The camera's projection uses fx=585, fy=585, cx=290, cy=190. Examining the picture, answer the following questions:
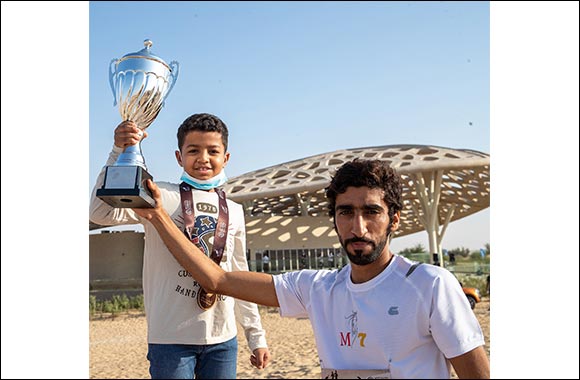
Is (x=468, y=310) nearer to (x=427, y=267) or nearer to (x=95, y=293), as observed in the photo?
(x=427, y=267)

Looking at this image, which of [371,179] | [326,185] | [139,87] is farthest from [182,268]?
[326,185]

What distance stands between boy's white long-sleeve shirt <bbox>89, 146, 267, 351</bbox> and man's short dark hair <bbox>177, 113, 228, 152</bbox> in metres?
0.26

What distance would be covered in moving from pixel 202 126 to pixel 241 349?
25.8ft

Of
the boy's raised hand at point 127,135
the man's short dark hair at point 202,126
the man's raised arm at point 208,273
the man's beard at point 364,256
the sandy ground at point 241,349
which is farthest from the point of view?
the sandy ground at point 241,349

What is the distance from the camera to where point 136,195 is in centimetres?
219

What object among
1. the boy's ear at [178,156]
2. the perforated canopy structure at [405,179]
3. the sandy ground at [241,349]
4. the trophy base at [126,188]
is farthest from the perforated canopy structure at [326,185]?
the trophy base at [126,188]

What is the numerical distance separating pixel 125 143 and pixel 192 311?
2.65 feet

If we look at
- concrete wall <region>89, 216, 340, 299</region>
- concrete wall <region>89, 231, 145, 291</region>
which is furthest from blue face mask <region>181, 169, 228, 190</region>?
concrete wall <region>89, 231, 145, 291</region>

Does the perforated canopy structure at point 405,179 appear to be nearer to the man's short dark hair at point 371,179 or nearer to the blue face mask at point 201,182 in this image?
the blue face mask at point 201,182

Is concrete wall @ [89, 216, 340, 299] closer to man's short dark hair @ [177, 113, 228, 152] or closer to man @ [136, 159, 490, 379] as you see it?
man's short dark hair @ [177, 113, 228, 152]

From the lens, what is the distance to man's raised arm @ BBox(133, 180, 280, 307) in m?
2.32

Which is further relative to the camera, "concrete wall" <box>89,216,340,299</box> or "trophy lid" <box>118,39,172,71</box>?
"concrete wall" <box>89,216,340,299</box>

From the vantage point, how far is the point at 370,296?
212cm

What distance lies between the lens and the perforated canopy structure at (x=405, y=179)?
20781 millimetres
